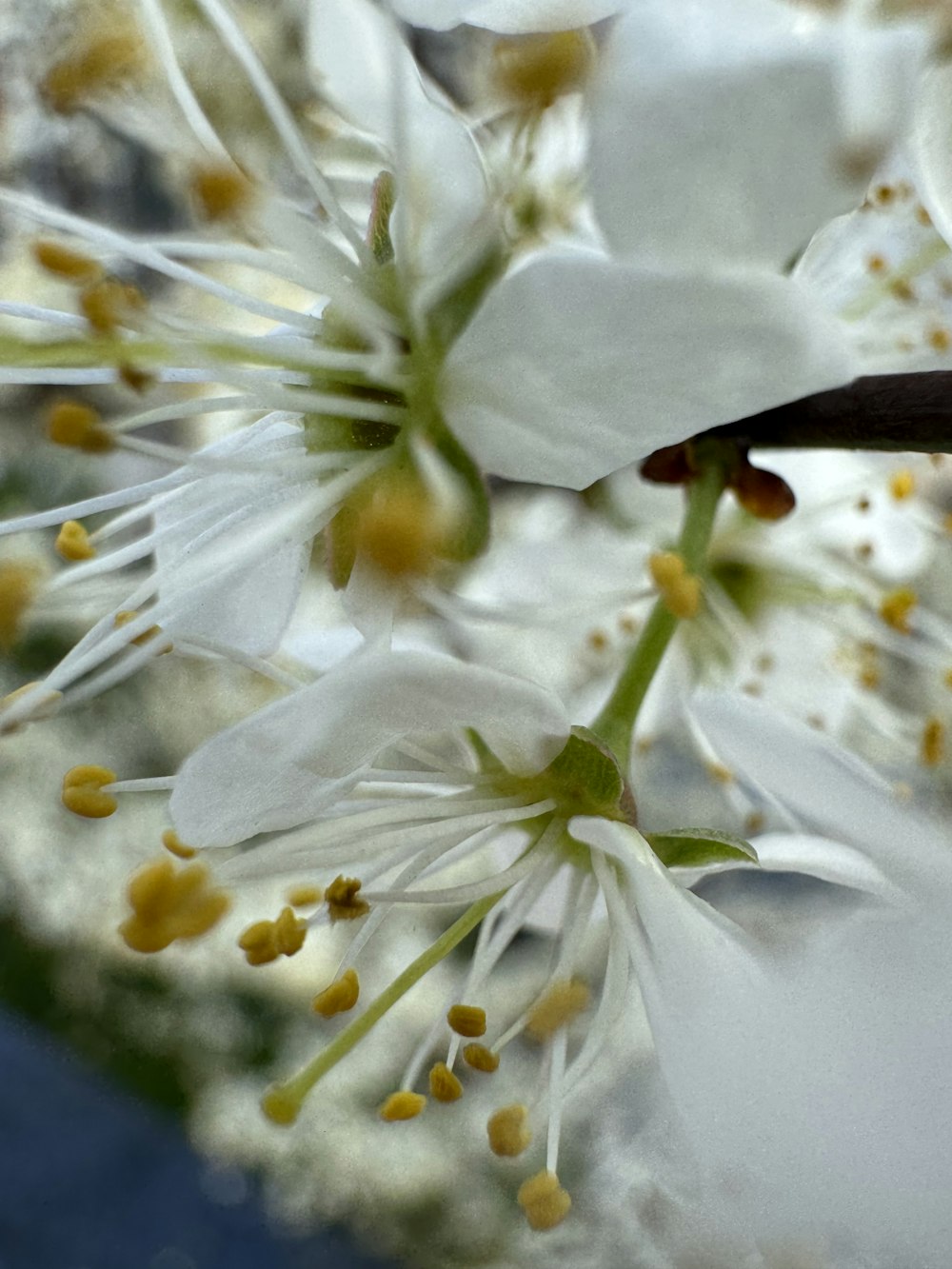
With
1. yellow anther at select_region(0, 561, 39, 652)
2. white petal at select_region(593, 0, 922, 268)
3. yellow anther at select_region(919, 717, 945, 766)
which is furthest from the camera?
yellow anther at select_region(919, 717, 945, 766)

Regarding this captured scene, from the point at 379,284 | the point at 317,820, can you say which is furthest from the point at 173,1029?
the point at 379,284

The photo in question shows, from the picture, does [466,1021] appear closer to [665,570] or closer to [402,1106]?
[402,1106]

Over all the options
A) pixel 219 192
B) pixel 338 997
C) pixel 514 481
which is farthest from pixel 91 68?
pixel 338 997

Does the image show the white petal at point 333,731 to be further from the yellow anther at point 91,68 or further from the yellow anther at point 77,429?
the yellow anther at point 91,68

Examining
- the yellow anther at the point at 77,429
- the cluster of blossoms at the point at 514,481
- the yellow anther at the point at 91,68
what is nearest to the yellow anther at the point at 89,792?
the cluster of blossoms at the point at 514,481

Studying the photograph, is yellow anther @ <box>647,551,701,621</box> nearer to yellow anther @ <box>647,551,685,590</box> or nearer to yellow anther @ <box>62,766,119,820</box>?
yellow anther @ <box>647,551,685,590</box>

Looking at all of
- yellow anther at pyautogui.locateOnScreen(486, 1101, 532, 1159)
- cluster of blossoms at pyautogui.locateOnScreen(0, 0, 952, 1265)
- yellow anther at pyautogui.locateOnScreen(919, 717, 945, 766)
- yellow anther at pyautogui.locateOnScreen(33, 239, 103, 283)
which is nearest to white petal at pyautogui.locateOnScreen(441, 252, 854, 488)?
cluster of blossoms at pyautogui.locateOnScreen(0, 0, 952, 1265)
